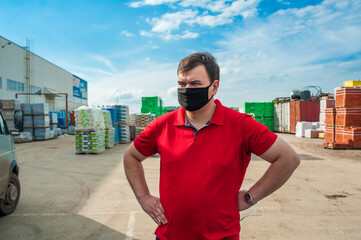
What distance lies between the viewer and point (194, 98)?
1.97 metres

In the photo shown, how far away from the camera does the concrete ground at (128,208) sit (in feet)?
13.7

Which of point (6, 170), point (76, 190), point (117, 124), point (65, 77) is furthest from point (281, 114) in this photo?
point (65, 77)

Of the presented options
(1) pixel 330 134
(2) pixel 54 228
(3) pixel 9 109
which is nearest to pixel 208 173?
(2) pixel 54 228

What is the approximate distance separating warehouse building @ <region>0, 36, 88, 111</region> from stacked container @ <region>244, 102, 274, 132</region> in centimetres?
1803

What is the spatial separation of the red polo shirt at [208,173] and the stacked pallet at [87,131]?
36.1 ft

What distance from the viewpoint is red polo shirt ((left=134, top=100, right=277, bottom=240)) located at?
175 cm

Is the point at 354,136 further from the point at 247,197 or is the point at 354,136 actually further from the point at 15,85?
the point at 15,85

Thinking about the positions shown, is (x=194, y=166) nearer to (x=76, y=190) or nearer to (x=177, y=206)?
(x=177, y=206)

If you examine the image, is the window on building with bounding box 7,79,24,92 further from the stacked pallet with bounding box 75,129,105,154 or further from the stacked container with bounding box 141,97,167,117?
the stacked pallet with bounding box 75,129,105,154

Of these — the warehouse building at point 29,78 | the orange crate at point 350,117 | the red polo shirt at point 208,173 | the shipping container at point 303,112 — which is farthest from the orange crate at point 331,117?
the warehouse building at point 29,78

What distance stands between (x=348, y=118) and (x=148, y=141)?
1425 cm

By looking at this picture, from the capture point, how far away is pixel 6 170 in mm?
4613

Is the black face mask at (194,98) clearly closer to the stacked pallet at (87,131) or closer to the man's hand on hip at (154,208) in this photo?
the man's hand on hip at (154,208)

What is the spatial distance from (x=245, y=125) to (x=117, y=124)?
16184mm
